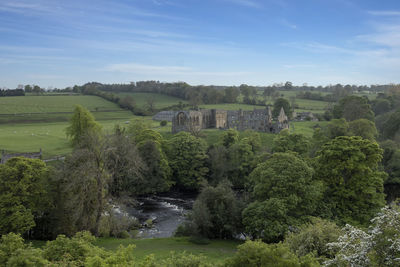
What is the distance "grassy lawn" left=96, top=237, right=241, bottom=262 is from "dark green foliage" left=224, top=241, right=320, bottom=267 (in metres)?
12.5

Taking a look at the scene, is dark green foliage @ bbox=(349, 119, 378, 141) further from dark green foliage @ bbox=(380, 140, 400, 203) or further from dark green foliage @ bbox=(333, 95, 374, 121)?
dark green foliage @ bbox=(333, 95, 374, 121)

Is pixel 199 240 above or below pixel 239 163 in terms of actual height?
below

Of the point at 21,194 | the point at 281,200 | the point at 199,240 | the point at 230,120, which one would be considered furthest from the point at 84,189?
the point at 230,120

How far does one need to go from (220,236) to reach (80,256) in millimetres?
20658

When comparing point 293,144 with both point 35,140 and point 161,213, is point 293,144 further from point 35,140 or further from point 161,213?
point 35,140

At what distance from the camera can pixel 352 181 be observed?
109 feet

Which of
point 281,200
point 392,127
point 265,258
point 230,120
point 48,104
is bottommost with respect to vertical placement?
point 281,200

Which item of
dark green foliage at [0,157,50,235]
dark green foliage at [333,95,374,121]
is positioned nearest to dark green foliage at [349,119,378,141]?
dark green foliage at [333,95,374,121]

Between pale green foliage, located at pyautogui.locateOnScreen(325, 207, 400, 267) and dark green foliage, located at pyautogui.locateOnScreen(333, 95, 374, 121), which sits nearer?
pale green foliage, located at pyautogui.locateOnScreen(325, 207, 400, 267)

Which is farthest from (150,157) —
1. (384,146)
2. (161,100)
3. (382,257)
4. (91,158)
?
(161,100)

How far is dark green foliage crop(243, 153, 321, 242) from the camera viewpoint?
29609 millimetres

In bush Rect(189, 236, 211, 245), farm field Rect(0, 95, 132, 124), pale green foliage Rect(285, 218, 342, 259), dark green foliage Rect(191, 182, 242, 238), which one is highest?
farm field Rect(0, 95, 132, 124)

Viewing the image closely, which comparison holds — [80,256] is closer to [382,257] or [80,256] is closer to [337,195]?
[382,257]

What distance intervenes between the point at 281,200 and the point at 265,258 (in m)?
16.9
